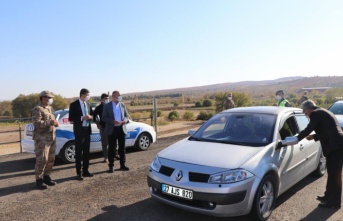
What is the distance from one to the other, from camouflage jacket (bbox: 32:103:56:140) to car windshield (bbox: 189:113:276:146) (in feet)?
9.51

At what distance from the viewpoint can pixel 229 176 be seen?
393 cm

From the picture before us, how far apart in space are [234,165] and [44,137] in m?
3.93

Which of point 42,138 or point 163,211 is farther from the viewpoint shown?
point 42,138

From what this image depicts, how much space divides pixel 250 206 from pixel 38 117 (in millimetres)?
4275

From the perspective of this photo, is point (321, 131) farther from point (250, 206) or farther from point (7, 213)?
point (7, 213)

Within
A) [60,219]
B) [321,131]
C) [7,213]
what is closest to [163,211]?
[60,219]

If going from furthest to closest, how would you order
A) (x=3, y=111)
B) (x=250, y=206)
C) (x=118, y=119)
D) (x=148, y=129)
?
(x=3, y=111) → (x=148, y=129) → (x=118, y=119) → (x=250, y=206)

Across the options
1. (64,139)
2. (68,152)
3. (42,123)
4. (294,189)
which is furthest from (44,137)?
(294,189)

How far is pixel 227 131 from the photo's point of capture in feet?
17.5

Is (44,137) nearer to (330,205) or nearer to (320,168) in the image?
(330,205)

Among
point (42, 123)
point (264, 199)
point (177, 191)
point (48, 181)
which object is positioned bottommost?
point (48, 181)

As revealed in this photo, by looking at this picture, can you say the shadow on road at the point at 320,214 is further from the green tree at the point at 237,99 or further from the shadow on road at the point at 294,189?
the green tree at the point at 237,99

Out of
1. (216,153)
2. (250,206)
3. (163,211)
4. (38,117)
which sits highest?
(38,117)

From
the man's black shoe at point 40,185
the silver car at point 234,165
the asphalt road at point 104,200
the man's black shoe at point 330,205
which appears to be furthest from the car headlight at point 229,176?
the man's black shoe at point 40,185
